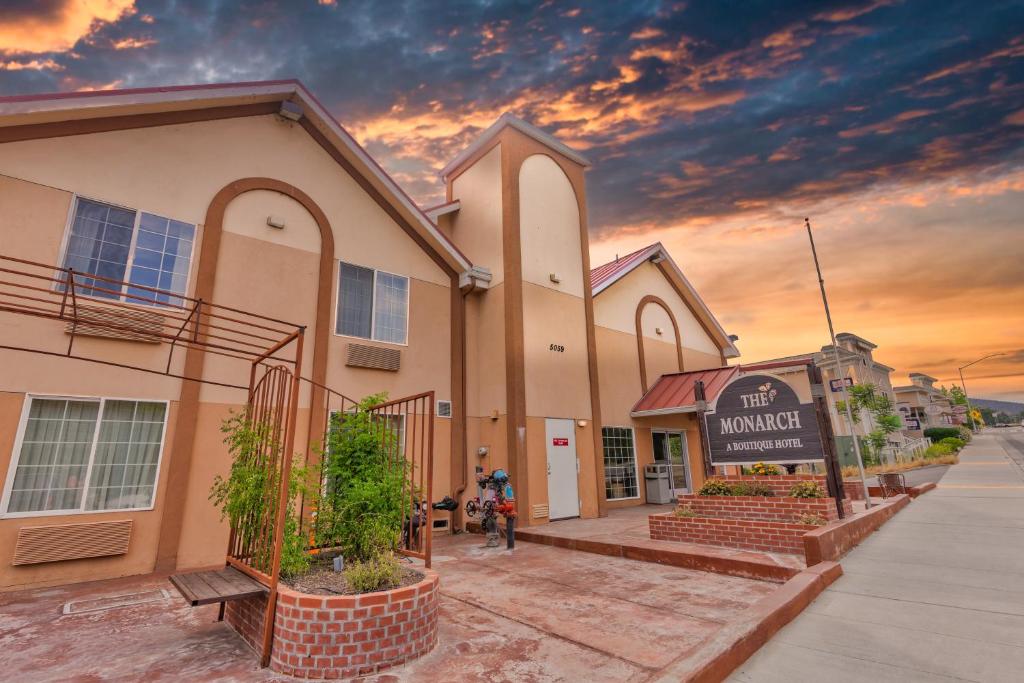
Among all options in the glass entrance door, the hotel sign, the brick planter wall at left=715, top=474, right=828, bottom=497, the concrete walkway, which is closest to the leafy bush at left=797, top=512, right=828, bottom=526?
the concrete walkway

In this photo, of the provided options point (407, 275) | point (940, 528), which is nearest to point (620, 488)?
point (940, 528)

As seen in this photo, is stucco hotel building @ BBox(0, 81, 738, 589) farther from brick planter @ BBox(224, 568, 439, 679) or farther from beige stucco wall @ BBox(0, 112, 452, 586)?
brick planter @ BBox(224, 568, 439, 679)

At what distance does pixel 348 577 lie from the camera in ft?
14.4

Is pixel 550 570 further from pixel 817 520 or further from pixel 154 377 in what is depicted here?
pixel 154 377

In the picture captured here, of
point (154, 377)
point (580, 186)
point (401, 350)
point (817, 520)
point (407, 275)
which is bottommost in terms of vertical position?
point (817, 520)

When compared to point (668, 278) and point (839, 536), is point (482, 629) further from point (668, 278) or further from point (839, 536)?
point (668, 278)

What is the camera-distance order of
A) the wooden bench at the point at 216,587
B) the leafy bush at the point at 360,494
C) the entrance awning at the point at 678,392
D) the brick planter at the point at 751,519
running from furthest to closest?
the entrance awning at the point at 678,392
the brick planter at the point at 751,519
the leafy bush at the point at 360,494
the wooden bench at the point at 216,587

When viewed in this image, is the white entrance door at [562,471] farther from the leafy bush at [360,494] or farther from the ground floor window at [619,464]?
the leafy bush at [360,494]

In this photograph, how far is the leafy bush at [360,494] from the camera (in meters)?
5.07

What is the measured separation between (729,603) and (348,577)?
14.5ft

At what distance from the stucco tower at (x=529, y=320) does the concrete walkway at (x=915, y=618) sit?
674 centimetres

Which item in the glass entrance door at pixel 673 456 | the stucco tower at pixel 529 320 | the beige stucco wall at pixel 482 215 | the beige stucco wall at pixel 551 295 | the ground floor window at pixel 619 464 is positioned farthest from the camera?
the glass entrance door at pixel 673 456

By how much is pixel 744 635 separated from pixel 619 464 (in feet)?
37.5

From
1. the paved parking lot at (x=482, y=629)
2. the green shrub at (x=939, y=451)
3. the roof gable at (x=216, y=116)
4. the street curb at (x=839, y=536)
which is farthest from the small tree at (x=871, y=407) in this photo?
the roof gable at (x=216, y=116)
